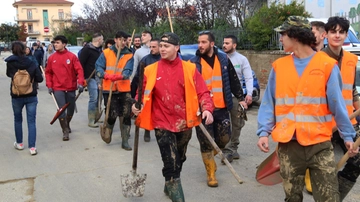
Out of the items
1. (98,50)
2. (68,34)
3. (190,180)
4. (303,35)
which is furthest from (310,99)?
(68,34)

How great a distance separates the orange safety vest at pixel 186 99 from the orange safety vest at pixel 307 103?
130cm

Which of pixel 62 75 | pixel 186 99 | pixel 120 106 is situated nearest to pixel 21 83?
pixel 62 75

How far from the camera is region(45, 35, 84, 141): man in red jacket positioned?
26.9 ft

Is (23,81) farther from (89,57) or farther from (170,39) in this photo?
(170,39)

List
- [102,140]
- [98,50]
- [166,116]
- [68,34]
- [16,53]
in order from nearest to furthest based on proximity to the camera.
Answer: [166,116], [16,53], [102,140], [98,50], [68,34]

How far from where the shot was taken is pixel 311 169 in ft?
11.2

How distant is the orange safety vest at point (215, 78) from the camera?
561 cm

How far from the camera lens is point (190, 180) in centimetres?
571

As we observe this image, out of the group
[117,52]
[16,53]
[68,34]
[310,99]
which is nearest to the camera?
[310,99]

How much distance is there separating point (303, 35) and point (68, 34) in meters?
39.5

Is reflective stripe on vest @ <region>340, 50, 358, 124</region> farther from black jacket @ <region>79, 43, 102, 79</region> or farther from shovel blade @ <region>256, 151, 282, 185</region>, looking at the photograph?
black jacket @ <region>79, 43, 102, 79</region>

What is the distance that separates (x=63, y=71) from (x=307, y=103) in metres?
5.81

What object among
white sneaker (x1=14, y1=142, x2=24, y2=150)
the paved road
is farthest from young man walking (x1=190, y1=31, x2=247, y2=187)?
white sneaker (x1=14, y1=142, x2=24, y2=150)

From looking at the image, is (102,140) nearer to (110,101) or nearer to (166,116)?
(110,101)
